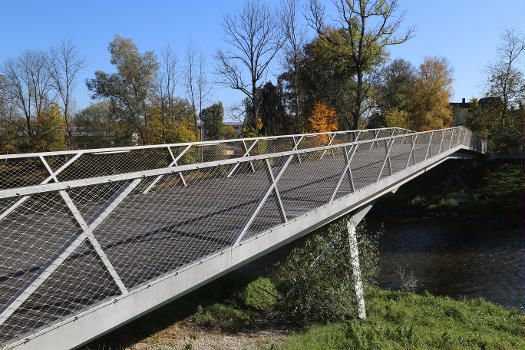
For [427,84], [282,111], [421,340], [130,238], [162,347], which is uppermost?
[427,84]

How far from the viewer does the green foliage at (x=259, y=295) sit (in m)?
9.70

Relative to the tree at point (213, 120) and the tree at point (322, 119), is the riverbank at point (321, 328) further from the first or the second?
the tree at point (213, 120)

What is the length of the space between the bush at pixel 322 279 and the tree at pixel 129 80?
85.5ft

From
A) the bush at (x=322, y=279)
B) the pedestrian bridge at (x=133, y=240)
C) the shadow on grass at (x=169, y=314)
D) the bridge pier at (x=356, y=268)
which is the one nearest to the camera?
the pedestrian bridge at (x=133, y=240)

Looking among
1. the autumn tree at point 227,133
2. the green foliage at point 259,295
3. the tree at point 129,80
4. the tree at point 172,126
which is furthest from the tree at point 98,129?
→ the green foliage at point 259,295

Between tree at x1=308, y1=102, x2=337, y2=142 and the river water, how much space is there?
8.90 metres

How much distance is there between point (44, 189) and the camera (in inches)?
99.9

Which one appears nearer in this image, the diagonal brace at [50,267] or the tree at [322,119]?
the diagonal brace at [50,267]

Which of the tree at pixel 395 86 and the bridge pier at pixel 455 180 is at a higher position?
the tree at pixel 395 86

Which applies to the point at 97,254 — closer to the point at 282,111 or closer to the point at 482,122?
the point at 282,111

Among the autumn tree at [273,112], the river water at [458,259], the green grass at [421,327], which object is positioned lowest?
the river water at [458,259]

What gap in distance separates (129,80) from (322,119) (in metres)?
17.0

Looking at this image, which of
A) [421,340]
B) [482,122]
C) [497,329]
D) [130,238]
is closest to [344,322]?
[421,340]

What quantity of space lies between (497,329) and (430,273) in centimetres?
533
